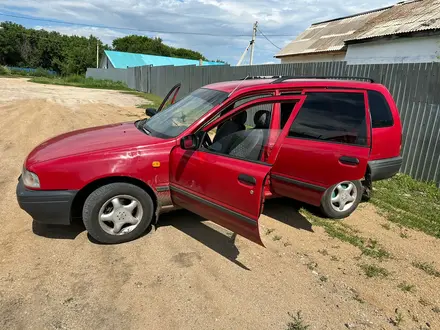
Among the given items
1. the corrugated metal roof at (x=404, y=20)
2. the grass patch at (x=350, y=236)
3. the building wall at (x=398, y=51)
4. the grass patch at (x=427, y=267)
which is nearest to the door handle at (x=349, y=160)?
the grass patch at (x=350, y=236)

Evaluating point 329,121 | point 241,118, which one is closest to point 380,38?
point 329,121

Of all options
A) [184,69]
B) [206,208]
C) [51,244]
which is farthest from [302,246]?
[184,69]

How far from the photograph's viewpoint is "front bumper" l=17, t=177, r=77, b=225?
10.2 ft

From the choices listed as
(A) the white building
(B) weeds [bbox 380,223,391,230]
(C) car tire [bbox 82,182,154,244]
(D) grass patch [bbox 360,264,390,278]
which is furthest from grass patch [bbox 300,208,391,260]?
(A) the white building

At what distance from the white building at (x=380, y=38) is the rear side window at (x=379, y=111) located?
8741mm

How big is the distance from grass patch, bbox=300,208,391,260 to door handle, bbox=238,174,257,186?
5.48 feet

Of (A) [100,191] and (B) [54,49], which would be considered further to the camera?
Answer: (B) [54,49]

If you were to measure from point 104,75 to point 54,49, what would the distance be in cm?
4226

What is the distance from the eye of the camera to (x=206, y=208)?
319cm

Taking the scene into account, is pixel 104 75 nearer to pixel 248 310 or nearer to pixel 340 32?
pixel 340 32

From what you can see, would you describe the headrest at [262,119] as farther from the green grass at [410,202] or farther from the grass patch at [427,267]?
the green grass at [410,202]

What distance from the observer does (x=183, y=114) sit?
12.8ft

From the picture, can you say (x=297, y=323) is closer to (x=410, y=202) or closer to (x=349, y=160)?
(x=349, y=160)

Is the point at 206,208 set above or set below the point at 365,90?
below
